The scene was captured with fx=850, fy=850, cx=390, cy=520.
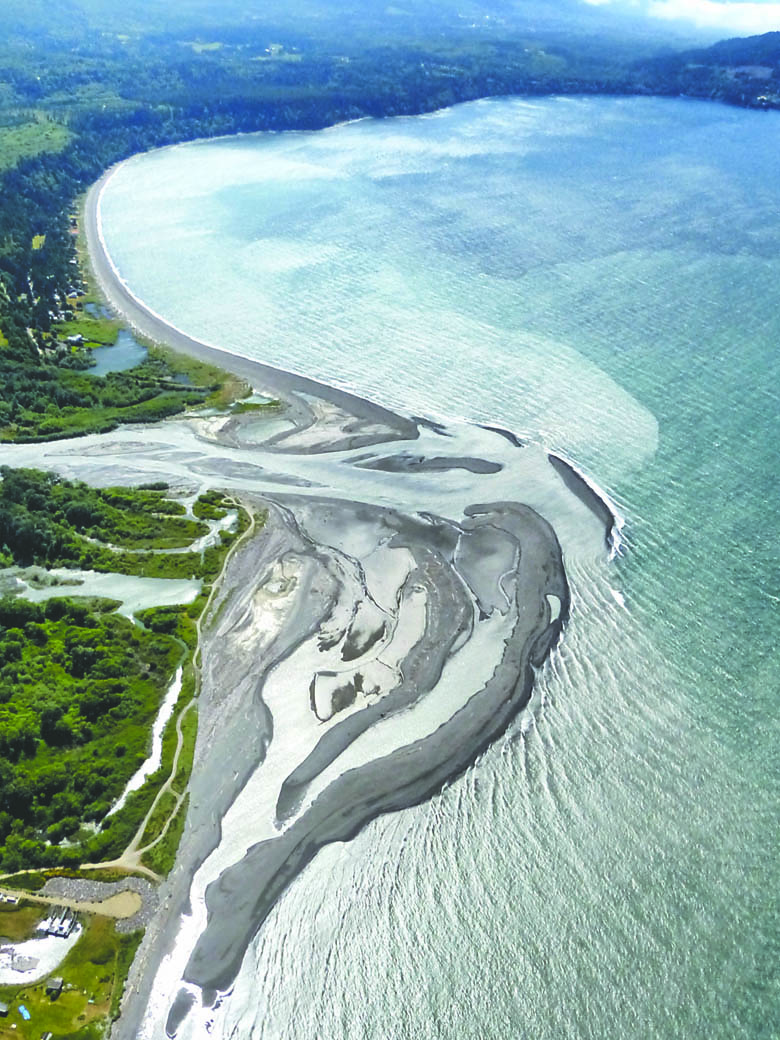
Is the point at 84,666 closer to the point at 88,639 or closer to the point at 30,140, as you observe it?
the point at 88,639

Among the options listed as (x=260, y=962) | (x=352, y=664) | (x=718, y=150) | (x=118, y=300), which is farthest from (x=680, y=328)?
(x=718, y=150)

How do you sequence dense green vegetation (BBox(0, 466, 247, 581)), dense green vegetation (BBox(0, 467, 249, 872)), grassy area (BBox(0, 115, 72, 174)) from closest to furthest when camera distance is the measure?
dense green vegetation (BBox(0, 467, 249, 872)) < dense green vegetation (BBox(0, 466, 247, 581)) < grassy area (BBox(0, 115, 72, 174))

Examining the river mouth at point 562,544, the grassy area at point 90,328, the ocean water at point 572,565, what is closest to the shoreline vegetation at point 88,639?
the grassy area at point 90,328

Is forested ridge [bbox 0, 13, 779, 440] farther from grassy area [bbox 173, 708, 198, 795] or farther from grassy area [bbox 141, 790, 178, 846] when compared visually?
grassy area [bbox 141, 790, 178, 846]

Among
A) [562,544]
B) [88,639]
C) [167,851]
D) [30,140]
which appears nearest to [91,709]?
[88,639]

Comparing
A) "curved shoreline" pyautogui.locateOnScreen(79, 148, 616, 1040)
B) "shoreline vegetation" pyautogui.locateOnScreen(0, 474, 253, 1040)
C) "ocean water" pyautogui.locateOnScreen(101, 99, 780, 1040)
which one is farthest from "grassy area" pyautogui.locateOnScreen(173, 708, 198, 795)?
"ocean water" pyautogui.locateOnScreen(101, 99, 780, 1040)

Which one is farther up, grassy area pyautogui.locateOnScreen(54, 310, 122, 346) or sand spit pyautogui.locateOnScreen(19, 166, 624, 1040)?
sand spit pyautogui.locateOnScreen(19, 166, 624, 1040)
